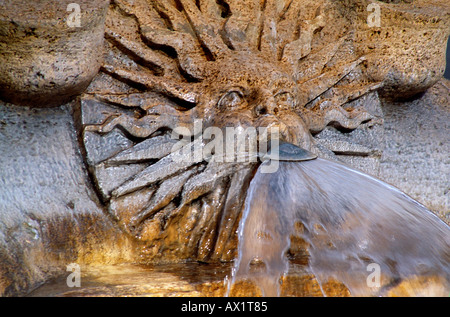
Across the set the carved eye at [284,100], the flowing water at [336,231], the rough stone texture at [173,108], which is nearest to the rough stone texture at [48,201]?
the rough stone texture at [173,108]

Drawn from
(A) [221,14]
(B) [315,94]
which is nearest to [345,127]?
(B) [315,94]

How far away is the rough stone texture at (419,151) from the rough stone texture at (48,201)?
3.68ft

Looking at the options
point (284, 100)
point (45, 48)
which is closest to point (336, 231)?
point (284, 100)

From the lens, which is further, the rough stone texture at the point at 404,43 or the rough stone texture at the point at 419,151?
the rough stone texture at the point at 419,151

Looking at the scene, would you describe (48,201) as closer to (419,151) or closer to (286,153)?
(286,153)

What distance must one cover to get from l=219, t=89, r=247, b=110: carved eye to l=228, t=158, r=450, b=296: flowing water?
0.26 metres

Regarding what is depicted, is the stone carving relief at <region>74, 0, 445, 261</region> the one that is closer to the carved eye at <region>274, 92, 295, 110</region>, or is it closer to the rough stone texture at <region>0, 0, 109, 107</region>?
the carved eye at <region>274, 92, 295, 110</region>

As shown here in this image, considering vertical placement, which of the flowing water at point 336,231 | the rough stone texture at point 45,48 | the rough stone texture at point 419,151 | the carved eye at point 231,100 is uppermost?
the rough stone texture at point 45,48

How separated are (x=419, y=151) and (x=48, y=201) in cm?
144

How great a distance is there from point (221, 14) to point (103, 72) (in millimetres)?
526

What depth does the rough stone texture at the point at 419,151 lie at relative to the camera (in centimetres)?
242

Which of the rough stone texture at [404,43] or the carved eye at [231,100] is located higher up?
the rough stone texture at [404,43]

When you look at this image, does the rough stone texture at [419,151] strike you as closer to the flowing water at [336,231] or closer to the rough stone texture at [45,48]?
the flowing water at [336,231]

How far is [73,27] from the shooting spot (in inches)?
68.0
